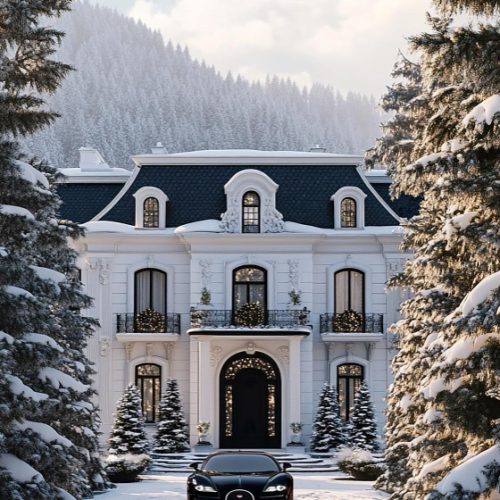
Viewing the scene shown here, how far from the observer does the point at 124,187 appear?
3950cm

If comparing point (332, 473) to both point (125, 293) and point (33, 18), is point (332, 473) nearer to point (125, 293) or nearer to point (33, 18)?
point (125, 293)

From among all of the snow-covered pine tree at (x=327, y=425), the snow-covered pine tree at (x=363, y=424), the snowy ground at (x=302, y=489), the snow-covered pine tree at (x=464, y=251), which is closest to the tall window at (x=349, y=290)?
the snow-covered pine tree at (x=327, y=425)

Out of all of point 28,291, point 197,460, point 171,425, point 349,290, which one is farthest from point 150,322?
point 28,291

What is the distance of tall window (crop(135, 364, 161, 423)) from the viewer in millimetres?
38531

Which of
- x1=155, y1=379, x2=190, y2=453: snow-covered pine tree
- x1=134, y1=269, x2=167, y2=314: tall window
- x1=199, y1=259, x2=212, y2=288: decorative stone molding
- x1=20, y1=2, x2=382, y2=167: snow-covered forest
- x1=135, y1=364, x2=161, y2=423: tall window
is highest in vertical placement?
x1=20, y1=2, x2=382, y2=167: snow-covered forest

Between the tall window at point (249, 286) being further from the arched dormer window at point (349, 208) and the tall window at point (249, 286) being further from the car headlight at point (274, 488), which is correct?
the car headlight at point (274, 488)

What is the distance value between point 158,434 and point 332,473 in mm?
6436

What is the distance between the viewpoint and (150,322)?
125 feet

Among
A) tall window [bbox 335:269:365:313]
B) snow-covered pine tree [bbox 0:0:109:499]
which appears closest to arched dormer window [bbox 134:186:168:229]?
tall window [bbox 335:269:365:313]

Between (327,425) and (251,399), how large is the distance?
9.82 feet

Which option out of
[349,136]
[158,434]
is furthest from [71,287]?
[349,136]

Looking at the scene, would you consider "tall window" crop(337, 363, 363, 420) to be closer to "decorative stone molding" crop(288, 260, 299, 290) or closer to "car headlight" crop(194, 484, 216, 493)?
"decorative stone molding" crop(288, 260, 299, 290)

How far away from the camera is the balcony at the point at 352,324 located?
38.3m

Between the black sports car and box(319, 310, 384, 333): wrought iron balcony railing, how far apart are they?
17138 mm
